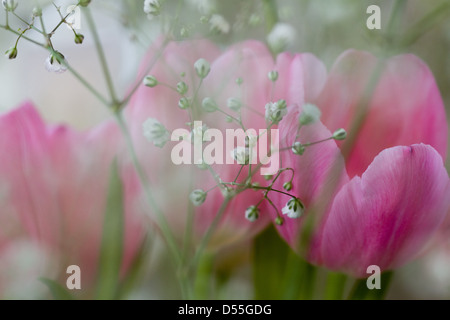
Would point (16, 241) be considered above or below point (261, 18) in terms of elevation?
below

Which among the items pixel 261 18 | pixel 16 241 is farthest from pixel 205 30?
pixel 16 241

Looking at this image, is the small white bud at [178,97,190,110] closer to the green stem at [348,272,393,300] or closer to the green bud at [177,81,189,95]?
the green bud at [177,81,189,95]

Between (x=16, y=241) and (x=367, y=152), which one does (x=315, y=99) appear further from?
(x=16, y=241)

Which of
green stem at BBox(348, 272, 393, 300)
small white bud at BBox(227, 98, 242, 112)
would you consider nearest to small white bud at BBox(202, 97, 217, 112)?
small white bud at BBox(227, 98, 242, 112)

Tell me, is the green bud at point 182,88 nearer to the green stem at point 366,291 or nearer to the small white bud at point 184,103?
the small white bud at point 184,103

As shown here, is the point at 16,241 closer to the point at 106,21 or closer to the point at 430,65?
the point at 106,21
